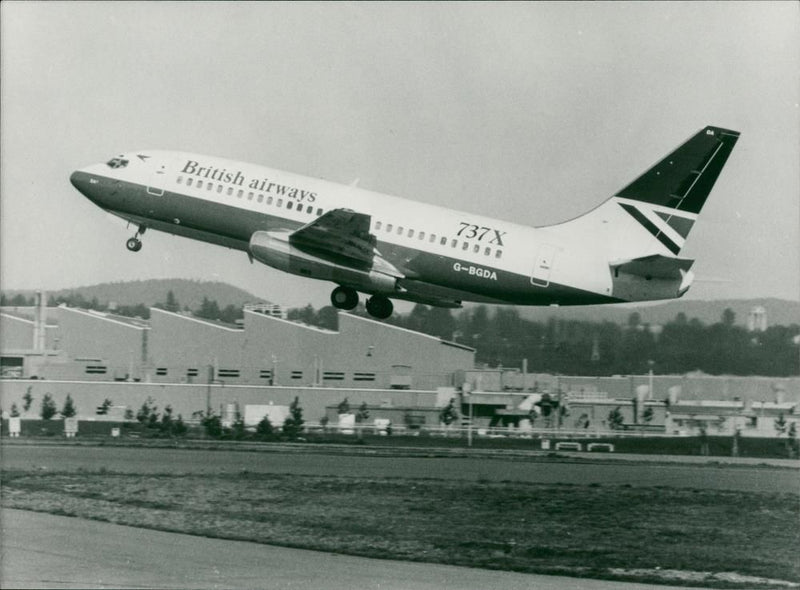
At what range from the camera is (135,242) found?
39.0 m

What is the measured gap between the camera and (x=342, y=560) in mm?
22625

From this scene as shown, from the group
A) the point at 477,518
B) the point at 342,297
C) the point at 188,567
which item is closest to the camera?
the point at 188,567

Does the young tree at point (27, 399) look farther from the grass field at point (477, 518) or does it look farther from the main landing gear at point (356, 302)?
the main landing gear at point (356, 302)

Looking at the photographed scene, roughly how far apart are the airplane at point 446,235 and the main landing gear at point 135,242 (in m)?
1.30

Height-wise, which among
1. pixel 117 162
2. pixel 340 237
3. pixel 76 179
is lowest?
pixel 340 237

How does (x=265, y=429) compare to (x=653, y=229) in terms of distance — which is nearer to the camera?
(x=653, y=229)

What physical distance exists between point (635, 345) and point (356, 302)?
1693cm

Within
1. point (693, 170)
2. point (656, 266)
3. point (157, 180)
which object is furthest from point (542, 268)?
point (157, 180)

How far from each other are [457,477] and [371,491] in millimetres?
4744

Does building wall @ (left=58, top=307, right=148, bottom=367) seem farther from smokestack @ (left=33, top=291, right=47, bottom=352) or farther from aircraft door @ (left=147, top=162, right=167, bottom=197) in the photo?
aircraft door @ (left=147, top=162, right=167, bottom=197)

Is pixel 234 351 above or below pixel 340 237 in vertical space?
below

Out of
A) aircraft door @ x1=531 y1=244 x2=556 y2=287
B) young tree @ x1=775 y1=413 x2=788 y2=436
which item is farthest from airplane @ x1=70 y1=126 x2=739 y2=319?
young tree @ x1=775 y1=413 x2=788 y2=436

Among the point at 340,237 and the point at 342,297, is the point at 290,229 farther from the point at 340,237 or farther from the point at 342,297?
the point at 342,297

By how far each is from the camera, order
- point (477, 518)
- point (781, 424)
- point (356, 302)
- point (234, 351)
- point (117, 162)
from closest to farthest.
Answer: point (477, 518), point (356, 302), point (117, 162), point (234, 351), point (781, 424)
